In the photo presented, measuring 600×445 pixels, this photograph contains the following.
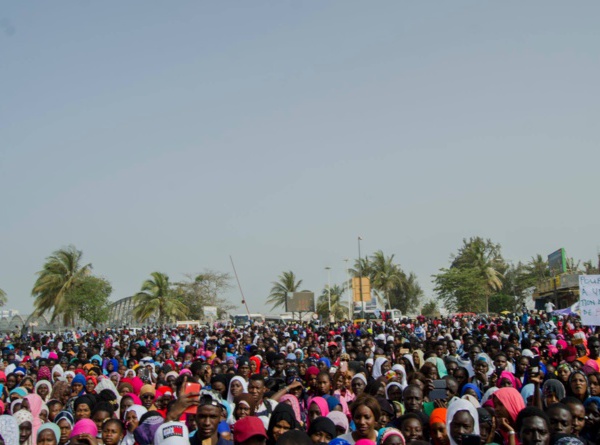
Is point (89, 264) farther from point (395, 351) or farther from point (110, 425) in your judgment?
point (110, 425)

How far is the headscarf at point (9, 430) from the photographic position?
649cm

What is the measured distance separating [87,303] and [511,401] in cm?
4464

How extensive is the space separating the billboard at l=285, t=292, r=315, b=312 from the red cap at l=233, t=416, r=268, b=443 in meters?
52.7

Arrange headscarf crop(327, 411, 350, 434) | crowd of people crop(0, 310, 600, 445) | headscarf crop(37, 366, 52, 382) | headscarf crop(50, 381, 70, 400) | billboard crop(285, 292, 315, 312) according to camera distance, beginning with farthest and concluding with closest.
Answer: billboard crop(285, 292, 315, 312)
headscarf crop(37, 366, 52, 382)
headscarf crop(50, 381, 70, 400)
headscarf crop(327, 411, 350, 434)
crowd of people crop(0, 310, 600, 445)

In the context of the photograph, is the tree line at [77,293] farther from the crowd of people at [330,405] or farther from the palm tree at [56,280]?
the crowd of people at [330,405]

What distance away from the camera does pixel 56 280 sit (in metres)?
48.5

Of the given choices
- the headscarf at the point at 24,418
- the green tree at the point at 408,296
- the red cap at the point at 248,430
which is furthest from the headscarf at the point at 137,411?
the green tree at the point at 408,296

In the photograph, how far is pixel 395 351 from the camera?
12.2 m

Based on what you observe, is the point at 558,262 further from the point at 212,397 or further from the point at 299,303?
the point at 212,397

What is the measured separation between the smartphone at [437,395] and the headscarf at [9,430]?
3.87 metres

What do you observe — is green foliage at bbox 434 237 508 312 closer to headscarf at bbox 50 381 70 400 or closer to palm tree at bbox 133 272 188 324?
palm tree at bbox 133 272 188 324

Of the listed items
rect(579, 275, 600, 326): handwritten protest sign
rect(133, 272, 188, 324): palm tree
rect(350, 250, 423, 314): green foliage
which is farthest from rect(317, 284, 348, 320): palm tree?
rect(579, 275, 600, 326): handwritten protest sign

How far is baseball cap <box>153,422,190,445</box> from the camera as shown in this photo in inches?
211

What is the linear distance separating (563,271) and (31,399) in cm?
4302
